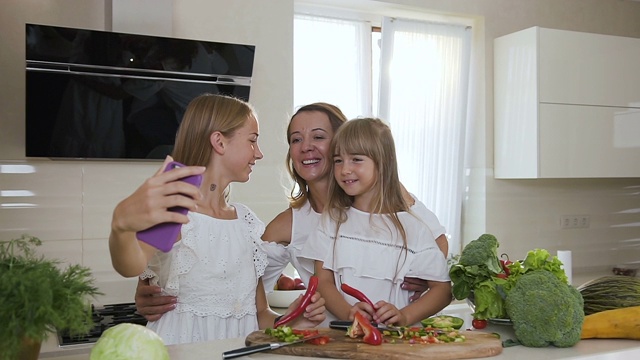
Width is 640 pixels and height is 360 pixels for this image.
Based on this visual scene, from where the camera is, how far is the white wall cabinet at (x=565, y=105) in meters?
3.57

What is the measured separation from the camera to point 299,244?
2.04 meters

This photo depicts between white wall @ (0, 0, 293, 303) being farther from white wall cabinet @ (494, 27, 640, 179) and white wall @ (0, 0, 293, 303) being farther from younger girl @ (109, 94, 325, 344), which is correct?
white wall cabinet @ (494, 27, 640, 179)

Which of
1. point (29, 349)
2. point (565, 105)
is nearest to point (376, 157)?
point (29, 349)

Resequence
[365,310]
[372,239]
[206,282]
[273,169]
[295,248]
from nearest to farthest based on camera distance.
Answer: [365,310] → [206,282] → [372,239] → [295,248] → [273,169]

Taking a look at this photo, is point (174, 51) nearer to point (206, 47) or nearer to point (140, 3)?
point (206, 47)

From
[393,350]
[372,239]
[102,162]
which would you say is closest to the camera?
[393,350]

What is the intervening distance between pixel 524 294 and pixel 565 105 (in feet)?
8.18

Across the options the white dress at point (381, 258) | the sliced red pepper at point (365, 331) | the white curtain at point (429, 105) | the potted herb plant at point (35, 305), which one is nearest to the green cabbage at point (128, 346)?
the potted herb plant at point (35, 305)

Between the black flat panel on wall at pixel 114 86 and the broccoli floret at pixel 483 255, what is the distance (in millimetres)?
1452

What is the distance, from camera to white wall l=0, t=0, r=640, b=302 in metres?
2.70

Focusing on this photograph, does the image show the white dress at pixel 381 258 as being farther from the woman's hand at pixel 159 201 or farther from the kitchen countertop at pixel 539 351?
the woman's hand at pixel 159 201

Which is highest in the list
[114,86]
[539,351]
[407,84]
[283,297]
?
[407,84]

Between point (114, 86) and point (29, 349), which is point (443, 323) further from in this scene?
point (114, 86)

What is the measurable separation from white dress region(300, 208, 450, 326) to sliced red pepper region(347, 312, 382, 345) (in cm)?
48
